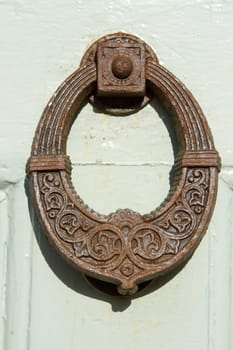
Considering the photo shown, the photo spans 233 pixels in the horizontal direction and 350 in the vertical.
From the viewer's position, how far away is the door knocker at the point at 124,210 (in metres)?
1.11

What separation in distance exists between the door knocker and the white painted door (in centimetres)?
3

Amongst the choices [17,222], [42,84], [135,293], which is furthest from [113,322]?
[42,84]

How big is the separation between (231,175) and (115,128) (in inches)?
5.1

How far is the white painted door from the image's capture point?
45.2 inches

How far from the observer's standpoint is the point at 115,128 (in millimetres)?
1187

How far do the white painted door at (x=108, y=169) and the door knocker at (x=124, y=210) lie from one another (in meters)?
0.03

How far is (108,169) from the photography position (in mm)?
Result: 1175

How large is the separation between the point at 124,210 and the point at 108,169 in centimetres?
7

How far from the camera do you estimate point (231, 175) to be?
1.18 meters

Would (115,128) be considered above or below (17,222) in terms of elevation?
above

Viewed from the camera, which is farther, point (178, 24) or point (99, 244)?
point (178, 24)

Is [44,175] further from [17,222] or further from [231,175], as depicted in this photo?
[231,175]

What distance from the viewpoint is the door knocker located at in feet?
3.64

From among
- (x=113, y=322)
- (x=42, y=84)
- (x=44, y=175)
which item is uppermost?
(x=42, y=84)
